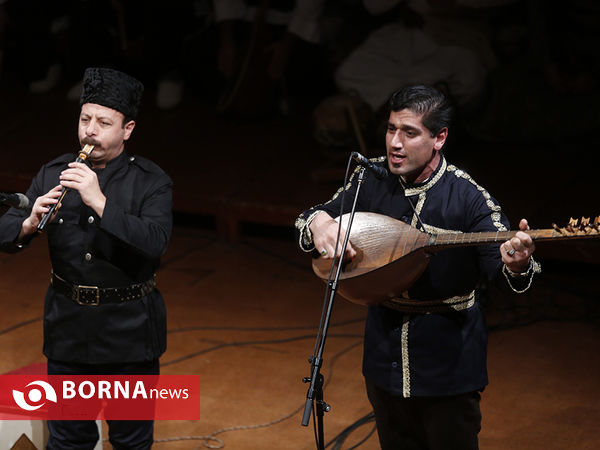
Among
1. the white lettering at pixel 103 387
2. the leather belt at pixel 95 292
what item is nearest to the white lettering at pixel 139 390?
the white lettering at pixel 103 387

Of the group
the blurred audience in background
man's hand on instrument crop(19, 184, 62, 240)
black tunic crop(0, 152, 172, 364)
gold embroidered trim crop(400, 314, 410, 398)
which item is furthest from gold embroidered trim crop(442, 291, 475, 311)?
the blurred audience in background

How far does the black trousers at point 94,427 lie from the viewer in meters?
3.34

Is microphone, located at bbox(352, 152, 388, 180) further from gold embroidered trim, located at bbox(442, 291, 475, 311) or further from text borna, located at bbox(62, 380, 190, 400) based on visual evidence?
text borna, located at bbox(62, 380, 190, 400)

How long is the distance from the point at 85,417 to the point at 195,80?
482 centimetres

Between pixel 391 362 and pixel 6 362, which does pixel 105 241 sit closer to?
pixel 391 362

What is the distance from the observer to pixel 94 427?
341cm

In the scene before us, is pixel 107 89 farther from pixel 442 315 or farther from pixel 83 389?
pixel 442 315

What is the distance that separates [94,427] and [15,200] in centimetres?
95

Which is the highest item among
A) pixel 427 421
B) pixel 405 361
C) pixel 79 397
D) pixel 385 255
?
pixel 385 255

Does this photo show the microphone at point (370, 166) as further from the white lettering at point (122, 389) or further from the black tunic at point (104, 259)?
the white lettering at point (122, 389)

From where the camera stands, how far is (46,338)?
11.0 feet

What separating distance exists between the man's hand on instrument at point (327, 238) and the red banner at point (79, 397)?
3.01 feet

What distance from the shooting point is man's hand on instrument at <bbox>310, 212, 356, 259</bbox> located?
9.47 feet

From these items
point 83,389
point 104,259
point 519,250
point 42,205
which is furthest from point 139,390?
point 519,250
